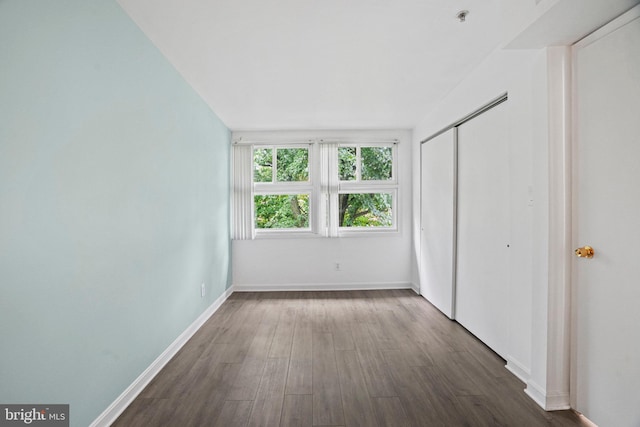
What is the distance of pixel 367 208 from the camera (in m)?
4.96

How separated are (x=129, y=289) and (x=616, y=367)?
9.36ft

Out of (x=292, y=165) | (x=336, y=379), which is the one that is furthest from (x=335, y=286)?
(x=336, y=379)

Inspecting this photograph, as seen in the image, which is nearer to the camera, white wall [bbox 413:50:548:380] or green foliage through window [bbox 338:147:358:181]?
white wall [bbox 413:50:548:380]

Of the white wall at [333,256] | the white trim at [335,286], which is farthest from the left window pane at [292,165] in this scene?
the white trim at [335,286]

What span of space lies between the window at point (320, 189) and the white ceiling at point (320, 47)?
1.20 meters

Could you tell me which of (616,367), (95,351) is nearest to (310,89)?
(95,351)

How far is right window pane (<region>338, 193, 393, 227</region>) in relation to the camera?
4.95 metres

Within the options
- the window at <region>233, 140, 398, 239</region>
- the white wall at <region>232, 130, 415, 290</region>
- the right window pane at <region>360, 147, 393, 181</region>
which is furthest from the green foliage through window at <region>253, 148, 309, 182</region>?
the right window pane at <region>360, 147, 393, 181</region>

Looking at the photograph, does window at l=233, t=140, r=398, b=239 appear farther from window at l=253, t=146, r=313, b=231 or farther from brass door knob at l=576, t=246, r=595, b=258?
brass door knob at l=576, t=246, r=595, b=258

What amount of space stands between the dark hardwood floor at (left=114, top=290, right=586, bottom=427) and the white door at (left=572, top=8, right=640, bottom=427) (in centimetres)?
35

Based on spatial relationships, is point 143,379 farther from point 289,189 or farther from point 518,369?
point 289,189

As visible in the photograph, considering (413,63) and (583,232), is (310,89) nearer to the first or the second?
(413,63)

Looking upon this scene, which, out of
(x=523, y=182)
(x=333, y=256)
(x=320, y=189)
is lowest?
(x=333, y=256)

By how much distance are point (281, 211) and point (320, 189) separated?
74 centimetres
